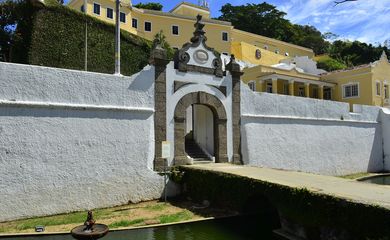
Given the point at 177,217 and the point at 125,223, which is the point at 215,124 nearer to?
the point at 177,217

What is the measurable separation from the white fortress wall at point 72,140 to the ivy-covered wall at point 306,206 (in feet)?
8.45

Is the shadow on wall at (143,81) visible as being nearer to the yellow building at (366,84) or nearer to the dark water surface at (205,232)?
the dark water surface at (205,232)

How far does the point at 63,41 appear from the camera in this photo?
73.2ft

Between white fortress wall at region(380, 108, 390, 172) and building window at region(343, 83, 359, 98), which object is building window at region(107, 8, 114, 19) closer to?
building window at region(343, 83, 359, 98)

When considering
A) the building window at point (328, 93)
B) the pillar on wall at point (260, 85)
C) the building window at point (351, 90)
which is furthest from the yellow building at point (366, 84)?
the pillar on wall at point (260, 85)

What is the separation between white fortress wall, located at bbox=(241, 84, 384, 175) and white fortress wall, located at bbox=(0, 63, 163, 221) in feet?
15.7

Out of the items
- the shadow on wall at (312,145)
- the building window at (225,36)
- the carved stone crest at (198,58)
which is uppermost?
the building window at (225,36)

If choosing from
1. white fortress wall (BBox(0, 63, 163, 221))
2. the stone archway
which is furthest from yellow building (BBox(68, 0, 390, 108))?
white fortress wall (BBox(0, 63, 163, 221))

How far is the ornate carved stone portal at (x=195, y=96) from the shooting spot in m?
12.7

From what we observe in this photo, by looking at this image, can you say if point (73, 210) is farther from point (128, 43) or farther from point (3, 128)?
point (128, 43)

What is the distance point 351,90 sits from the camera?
2853cm

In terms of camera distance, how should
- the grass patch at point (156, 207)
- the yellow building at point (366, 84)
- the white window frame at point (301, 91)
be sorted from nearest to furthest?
the grass patch at point (156, 207) < the yellow building at point (366, 84) < the white window frame at point (301, 91)

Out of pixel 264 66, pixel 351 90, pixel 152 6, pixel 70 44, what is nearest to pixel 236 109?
pixel 70 44

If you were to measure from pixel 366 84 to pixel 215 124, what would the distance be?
18.4 meters
